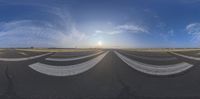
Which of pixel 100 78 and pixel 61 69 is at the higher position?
pixel 61 69

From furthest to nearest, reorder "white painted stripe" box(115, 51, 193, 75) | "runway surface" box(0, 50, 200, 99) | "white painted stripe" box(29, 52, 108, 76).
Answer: "white painted stripe" box(115, 51, 193, 75)
"white painted stripe" box(29, 52, 108, 76)
"runway surface" box(0, 50, 200, 99)

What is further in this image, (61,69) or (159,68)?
(159,68)

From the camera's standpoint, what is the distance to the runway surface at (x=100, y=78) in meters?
6.38

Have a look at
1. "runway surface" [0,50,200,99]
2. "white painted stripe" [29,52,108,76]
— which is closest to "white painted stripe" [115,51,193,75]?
"runway surface" [0,50,200,99]

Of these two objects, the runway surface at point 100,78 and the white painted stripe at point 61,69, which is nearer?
the runway surface at point 100,78

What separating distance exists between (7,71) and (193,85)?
8.10 m

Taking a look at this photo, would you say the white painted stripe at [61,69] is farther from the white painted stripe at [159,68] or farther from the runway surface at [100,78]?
the white painted stripe at [159,68]

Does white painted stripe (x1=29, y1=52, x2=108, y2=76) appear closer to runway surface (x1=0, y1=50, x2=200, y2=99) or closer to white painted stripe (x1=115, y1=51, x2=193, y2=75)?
runway surface (x1=0, y1=50, x2=200, y2=99)

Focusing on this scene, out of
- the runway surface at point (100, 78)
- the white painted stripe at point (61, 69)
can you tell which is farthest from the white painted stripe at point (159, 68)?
the white painted stripe at point (61, 69)

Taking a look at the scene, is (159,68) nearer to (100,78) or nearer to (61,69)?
(100,78)

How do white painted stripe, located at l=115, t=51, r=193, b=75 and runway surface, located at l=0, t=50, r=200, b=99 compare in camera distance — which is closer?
runway surface, located at l=0, t=50, r=200, b=99

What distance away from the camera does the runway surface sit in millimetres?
6383

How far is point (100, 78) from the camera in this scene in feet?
23.6

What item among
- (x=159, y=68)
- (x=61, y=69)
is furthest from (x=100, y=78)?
(x=159, y=68)
